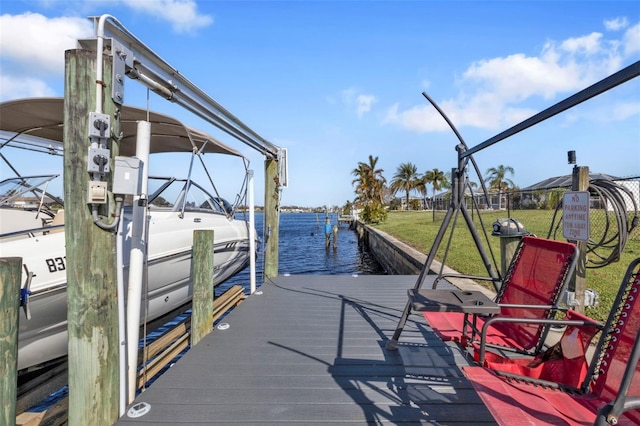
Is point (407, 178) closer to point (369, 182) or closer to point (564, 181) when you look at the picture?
point (369, 182)

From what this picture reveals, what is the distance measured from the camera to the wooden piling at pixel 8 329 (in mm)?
1710

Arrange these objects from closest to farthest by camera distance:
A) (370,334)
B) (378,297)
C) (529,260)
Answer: (529,260)
(370,334)
(378,297)

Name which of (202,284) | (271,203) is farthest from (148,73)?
(271,203)

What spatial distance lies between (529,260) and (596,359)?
127 cm

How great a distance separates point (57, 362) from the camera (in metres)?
3.91

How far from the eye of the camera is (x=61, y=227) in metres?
3.49

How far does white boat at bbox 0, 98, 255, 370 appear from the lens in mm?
3271

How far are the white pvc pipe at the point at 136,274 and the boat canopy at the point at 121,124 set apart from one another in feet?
4.78

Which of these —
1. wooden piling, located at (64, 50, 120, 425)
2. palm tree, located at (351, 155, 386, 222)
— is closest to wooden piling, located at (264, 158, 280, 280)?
wooden piling, located at (64, 50, 120, 425)

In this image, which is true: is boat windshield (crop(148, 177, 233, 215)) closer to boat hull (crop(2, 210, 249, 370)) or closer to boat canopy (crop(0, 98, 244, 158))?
boat hull (crop(2, 210, 249, 370))

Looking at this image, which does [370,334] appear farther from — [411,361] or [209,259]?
[209,259]

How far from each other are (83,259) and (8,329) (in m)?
0.45

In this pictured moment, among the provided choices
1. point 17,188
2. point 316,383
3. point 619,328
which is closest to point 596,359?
point 619,328

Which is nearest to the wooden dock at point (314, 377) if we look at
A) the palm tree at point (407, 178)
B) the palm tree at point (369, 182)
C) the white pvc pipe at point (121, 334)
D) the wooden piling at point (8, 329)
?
the white pvc pipe at point (121, 334)
